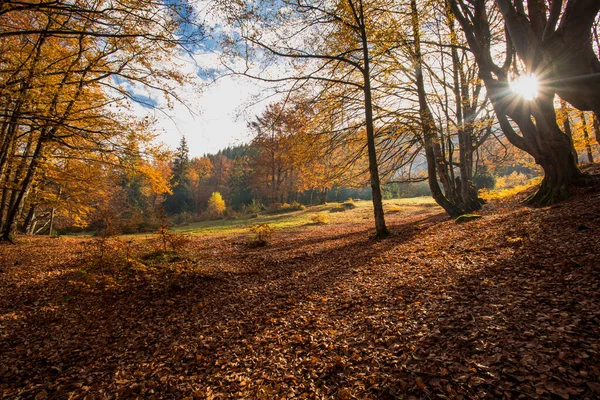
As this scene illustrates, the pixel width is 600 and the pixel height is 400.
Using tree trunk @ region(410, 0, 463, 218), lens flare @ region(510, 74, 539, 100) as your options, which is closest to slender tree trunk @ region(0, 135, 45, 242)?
tree trunk @ region(410, 0, 463, 218)

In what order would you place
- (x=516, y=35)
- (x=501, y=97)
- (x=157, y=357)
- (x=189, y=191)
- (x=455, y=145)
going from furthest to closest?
(x=189, y=191) < (x=455, y=145) < (x=501, y=97) < (x=516, y=35) < (x=157, y=357)

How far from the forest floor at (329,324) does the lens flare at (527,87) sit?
3.36 meters

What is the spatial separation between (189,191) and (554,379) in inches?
2133

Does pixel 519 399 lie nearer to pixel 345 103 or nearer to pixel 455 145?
pixel 345 103

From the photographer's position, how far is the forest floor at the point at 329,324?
2324 millimetres

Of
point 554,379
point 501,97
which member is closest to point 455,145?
point 501,97

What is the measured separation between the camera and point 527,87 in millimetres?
7316

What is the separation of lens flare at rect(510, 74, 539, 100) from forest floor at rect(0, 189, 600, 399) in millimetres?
3362

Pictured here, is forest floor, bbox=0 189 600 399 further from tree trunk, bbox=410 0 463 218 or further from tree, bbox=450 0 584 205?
tree trunk, bbox=410 0 463 218

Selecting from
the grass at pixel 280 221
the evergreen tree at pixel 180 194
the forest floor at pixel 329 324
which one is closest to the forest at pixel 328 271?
the forest floor at pixel 329 324

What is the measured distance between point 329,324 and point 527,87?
27.6 ft

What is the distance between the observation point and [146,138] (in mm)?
8461

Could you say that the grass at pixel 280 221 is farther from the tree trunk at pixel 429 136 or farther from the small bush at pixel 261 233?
the tree trunk at pixel 429 136

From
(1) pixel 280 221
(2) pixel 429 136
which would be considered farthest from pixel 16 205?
(2) pixel 429 136
